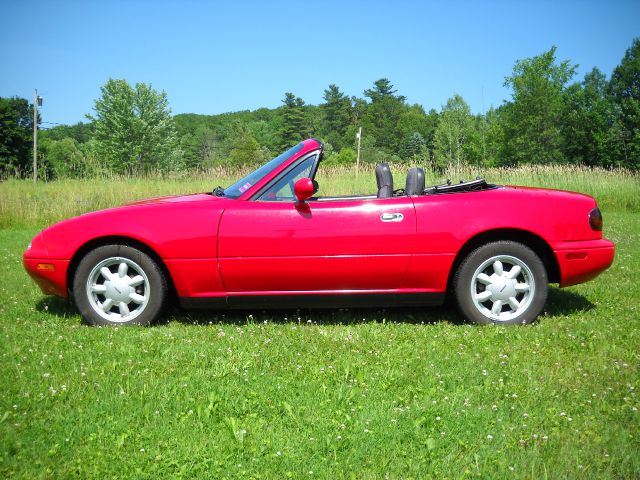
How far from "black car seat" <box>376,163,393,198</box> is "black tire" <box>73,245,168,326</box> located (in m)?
2.01

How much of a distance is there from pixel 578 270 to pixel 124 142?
190 ft

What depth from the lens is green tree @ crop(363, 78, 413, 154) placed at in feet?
278

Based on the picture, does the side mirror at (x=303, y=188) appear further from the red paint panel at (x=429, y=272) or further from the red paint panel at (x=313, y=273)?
the red paint panel at (x=429, y=272)

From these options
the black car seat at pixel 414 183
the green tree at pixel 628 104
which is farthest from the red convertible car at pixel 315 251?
the green tree at pixel 628 104

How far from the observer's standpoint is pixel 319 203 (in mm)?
4320

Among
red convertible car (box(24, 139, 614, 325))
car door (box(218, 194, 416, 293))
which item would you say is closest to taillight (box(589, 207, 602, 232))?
red convertible car (box(24, 139, 614, 325))

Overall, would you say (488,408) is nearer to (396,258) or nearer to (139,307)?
(396,258)

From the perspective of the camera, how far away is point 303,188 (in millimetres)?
4184

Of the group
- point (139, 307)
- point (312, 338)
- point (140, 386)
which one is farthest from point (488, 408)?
point (139, 307)

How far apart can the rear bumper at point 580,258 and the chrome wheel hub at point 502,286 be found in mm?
285

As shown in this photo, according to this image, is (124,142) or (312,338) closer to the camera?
(312,338)

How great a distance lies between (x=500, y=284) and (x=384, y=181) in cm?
135

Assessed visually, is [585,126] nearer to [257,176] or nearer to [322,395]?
[257,176]

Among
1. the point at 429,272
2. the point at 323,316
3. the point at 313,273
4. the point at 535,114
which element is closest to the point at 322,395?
the point at 313,273
